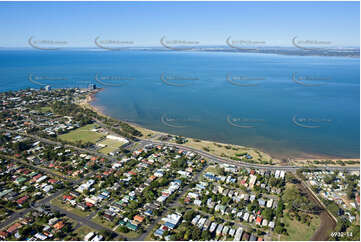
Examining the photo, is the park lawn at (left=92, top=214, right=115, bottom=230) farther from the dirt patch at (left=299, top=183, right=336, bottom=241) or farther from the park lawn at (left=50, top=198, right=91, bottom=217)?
the dirt patch at (left=299, top=183, right=336, bottom=241)

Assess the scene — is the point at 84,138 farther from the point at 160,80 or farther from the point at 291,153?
the point at 160,80

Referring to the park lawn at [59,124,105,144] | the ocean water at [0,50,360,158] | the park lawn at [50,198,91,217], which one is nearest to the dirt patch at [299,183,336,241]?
the ocean water at [0,50,360,158]

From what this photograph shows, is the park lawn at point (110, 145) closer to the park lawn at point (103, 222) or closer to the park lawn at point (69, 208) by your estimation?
the park lawn at point (69, 208)

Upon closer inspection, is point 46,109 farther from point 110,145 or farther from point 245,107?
point 245,107

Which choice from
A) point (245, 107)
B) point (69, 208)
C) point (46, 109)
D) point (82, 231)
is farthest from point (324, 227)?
point (46, 109)

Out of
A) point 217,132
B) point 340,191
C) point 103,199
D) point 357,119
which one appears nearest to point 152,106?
point 217,132

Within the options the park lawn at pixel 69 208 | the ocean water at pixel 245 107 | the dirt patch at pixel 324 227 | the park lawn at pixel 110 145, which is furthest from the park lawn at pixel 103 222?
the ocean water at pixel 245 107
